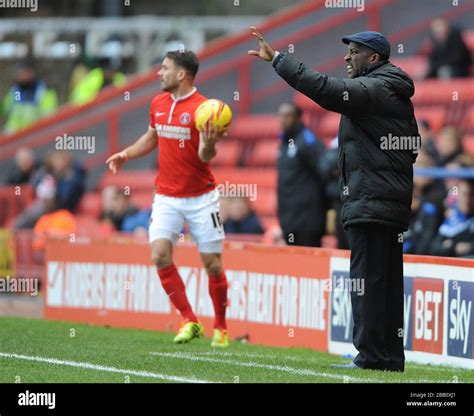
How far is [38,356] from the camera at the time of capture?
1084 cm

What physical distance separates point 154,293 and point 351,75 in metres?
5.56

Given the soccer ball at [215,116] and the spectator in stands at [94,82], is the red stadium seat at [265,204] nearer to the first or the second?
the spectator in stands at [94,82]

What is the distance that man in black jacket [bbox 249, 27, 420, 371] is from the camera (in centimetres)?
1019

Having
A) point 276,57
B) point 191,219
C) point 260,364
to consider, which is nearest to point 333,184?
point 191,219

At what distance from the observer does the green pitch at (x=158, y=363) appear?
9641 millimetres

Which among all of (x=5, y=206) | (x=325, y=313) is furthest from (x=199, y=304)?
(x=5, y=206)

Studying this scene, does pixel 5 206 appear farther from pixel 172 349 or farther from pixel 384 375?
pixel 384 375

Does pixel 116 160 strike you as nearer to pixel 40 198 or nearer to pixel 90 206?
pixel 40 198

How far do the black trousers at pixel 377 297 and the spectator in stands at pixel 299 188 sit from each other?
548cm

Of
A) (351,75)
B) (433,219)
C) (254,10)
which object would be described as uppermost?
(254,10)

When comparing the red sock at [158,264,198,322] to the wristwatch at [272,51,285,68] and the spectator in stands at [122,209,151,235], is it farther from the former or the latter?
the spectator in stands at [122,209,151,235]

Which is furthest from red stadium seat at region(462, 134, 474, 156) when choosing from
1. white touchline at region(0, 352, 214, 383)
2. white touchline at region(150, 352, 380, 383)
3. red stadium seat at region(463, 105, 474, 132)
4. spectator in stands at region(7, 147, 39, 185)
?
white touchline at region(0, 352, 214, 383)

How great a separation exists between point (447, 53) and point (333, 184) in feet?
14.5

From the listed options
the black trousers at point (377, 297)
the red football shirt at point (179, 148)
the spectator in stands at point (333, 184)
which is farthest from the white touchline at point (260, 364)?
the spectator in stands at point (333, 184)
